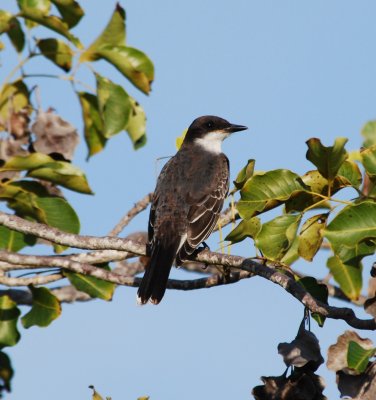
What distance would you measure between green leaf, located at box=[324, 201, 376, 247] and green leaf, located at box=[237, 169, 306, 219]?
0.58 metres

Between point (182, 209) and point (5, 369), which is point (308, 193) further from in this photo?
point (5, 369)

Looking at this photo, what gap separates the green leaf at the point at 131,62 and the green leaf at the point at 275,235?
2.18 meters

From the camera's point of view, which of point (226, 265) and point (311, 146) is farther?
point (226, 265)

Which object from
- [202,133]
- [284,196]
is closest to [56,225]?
[284,196]

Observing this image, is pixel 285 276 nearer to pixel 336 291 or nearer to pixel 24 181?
pixel 24 181

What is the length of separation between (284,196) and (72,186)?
1.94 m

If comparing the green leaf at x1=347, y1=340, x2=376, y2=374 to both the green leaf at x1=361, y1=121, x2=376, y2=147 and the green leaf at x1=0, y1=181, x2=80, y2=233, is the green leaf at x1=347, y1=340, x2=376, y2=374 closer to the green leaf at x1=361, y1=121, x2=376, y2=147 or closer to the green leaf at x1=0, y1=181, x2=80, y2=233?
the green leaf at x1=361, y1=121, x2=376, y2=147

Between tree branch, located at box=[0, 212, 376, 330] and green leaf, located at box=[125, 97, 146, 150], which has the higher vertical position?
green leaf, located at box=[125, 97, 146, 150]

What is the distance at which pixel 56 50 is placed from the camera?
7301 millimetres

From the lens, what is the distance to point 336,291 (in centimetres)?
868

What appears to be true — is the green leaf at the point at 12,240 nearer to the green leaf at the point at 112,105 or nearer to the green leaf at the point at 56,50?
the green leaf at the point at 112,105

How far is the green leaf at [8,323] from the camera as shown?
6871mm

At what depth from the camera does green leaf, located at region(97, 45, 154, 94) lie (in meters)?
7.01

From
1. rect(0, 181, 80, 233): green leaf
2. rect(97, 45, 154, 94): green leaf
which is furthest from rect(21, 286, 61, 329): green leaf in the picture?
rect(97, 45, 154, 94): green leaf
